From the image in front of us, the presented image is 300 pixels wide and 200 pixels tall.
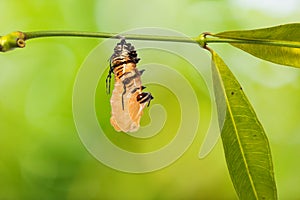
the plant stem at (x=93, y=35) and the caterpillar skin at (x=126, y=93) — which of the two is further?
the caterpillar skin at (x=126, y=93)

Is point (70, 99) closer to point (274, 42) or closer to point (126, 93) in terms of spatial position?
point (126, 93)

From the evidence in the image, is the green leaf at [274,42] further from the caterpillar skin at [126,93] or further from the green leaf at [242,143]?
the caterpillar skin at [126,93]

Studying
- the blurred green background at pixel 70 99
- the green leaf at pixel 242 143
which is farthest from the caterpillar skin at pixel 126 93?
the blurred green background at pixel 70 99

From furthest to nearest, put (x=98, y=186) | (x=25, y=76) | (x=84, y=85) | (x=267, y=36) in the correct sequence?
(x=98, y=186) < (x=25, y=76) < (x=84, y=85) < (x=267, y=36)

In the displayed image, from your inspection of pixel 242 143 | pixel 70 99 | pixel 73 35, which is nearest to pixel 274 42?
pixel 242 143

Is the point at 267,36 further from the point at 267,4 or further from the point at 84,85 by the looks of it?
the point at 267,4

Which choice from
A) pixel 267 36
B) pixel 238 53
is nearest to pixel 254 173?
pixel 267 36

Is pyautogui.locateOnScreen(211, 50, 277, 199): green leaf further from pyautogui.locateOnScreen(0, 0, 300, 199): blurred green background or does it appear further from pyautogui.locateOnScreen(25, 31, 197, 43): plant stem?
pyautogui.locateOnScreen(0, 0, 300, 199): blurred green background
